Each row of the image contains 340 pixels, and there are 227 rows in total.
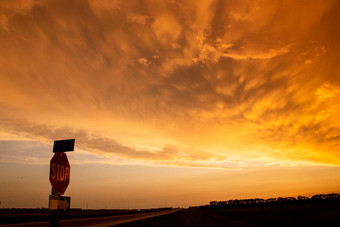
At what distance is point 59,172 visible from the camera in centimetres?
862

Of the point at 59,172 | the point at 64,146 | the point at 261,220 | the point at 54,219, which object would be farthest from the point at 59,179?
the point at 261,220

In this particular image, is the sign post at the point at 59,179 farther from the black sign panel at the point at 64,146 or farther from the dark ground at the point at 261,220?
the dark ground at the point at 261,220

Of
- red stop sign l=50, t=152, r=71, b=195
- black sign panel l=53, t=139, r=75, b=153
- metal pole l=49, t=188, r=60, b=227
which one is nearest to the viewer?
metal pole l=49, t=188, r=60, b=227

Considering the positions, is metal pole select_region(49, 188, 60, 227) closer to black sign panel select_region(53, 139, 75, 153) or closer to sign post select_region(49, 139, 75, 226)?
sign post select_region(49, 139, 75, 226)

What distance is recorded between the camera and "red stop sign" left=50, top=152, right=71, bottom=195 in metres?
8.36

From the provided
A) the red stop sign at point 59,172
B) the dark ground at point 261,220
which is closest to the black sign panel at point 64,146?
the red stop sign at point 59,172

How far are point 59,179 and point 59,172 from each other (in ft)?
0.79

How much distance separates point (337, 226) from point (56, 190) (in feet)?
90.1

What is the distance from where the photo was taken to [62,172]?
8711 mm

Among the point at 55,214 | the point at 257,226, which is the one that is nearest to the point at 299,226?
the point at 257,226

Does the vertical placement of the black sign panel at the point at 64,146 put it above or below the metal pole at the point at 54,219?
above

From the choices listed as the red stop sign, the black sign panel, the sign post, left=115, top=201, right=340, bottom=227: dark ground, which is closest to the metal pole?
the sign post

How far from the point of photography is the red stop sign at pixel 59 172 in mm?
8359

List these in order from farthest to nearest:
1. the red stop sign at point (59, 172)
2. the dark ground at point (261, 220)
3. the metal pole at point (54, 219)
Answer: the dark ground at point (261, 220)
the red stop sign at point (59, 172)
the metal pole at point (54, 219)
